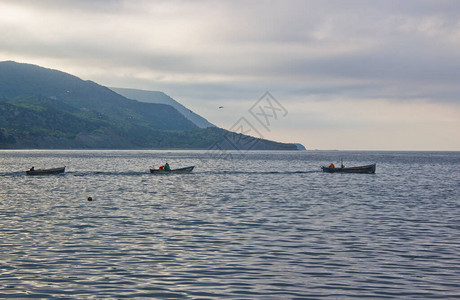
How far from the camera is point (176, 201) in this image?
57281mm

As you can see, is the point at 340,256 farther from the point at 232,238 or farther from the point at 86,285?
the point at 86,285

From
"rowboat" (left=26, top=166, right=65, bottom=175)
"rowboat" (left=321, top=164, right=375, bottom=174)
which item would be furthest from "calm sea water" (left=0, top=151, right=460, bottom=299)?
"rowboat" (left=321, top=164, right=375, bottom=174)

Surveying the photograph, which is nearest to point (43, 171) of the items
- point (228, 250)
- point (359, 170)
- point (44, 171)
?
point (44, 171)

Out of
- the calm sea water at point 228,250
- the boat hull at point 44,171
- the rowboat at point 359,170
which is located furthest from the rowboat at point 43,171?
the rowboat at point 359,170

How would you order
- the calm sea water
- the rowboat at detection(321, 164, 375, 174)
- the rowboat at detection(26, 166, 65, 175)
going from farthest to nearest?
the rowboat at detection(321, 164, 375, 174) < the rowboat at detection(26, 166, 65, 175) < the calm sea water

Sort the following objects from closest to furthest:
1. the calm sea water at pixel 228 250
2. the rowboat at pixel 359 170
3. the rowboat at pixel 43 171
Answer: the calm sea water at pixel 228 250, the rowboat at pixel 43 171, the rowboat at pixel 359 170

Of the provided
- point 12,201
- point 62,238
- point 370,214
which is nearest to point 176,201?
point 12,201

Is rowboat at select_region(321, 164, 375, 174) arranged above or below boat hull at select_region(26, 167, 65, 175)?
above

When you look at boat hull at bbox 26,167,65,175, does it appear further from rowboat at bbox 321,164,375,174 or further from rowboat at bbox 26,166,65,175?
rowboat at bbox 321,164,375,174

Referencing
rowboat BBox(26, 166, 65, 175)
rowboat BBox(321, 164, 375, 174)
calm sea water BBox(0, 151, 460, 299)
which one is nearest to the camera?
calm sea water BBox(0, 151, 460, 299)

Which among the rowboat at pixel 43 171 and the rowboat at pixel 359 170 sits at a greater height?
the rowboat at pixel 359 170

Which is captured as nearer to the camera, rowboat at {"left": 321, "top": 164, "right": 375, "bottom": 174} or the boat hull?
the boat hull

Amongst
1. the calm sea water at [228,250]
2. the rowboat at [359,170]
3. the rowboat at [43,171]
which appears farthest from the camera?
the rowboat at [359,170]

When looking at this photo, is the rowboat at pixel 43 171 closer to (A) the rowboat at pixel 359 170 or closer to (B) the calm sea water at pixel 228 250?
(B) the calm sea water at pixel 228 250
